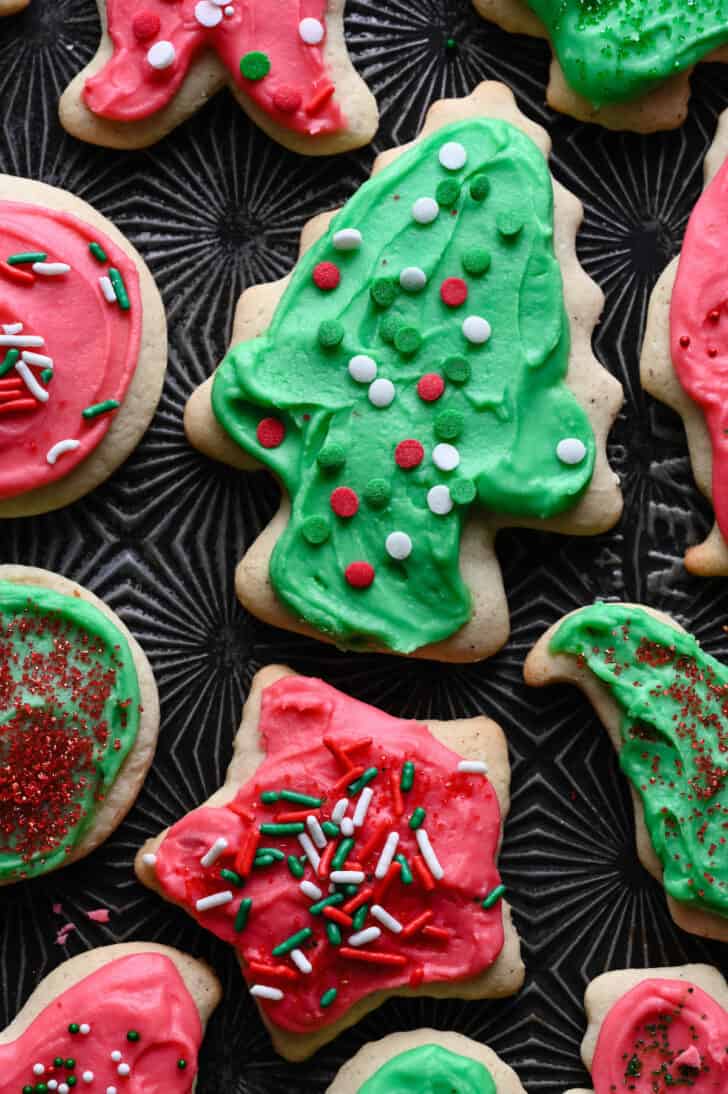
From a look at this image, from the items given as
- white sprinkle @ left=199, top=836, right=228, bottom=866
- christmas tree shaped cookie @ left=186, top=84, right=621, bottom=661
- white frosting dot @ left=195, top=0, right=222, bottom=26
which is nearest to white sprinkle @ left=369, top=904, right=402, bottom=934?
white sprinkle @ left=199, top=836, right=228, bottom=866

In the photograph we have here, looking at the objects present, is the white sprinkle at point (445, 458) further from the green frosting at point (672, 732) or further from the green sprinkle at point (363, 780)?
the green sprinkle at point (363, 780)

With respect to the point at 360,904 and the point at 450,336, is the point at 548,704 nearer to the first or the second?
the point at 360,904

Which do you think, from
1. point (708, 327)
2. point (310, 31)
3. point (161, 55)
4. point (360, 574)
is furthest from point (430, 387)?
point (161, 55)

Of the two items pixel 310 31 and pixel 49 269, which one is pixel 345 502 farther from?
pixel 310 31

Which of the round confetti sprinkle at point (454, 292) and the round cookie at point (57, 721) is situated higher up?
the round confetti sprinkle at point (454, 292)

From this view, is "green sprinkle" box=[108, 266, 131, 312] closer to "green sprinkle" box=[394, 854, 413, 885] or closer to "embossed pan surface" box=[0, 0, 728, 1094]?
"embossed pan surface" box=[0, 0, 728, 1094]

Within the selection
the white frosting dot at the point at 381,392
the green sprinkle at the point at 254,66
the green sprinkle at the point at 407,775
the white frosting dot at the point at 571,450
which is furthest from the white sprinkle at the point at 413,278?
the green sprinkle at the point at 407,775

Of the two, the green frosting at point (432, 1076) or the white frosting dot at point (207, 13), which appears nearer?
the green frosting at point (432, 1076)
